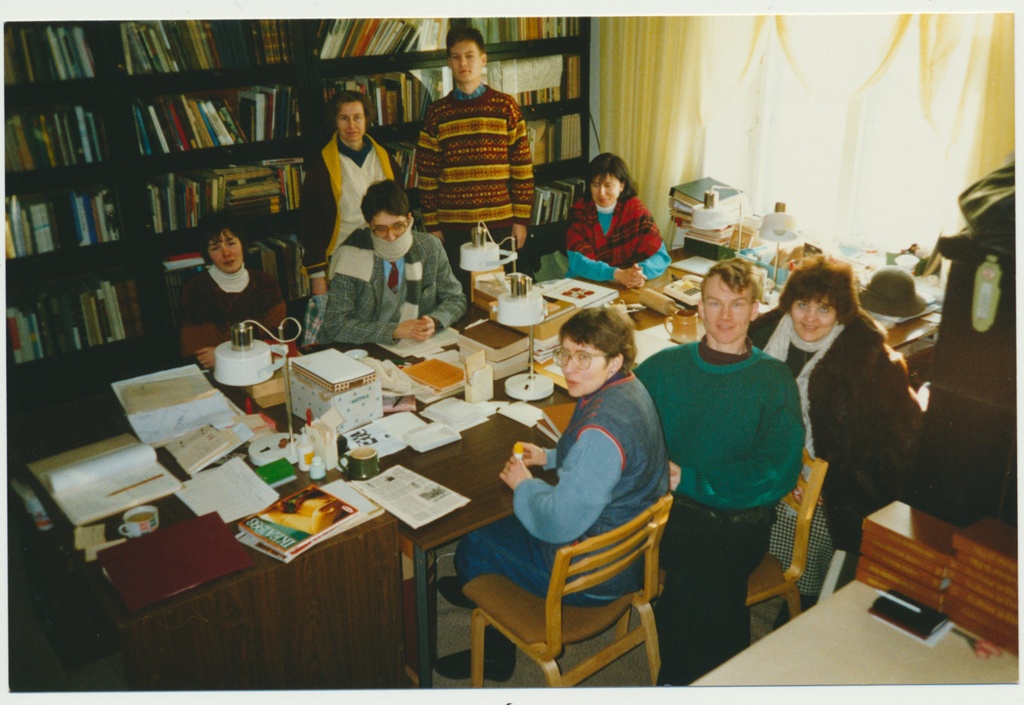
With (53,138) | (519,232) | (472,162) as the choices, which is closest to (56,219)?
(53,138)

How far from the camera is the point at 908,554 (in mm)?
2006

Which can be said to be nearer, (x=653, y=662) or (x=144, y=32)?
(x=653, y=662)

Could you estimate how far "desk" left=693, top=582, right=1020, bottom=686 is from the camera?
1.83 meters

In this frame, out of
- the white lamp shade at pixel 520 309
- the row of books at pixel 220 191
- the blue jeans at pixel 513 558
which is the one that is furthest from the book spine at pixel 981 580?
the row of books at pixel 220 191

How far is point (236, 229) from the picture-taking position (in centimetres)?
322

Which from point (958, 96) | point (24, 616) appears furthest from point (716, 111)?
point (24, 616)

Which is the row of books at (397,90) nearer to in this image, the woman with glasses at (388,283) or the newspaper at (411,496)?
the woman with glasses at (388,283)

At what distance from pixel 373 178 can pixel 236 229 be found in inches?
37.8

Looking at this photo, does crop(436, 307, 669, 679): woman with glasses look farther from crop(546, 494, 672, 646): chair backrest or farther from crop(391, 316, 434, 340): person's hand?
crop(391, 316, 434, 340): person's hand

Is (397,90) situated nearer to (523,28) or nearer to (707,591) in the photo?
(523,28)

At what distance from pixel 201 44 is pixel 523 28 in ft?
5.85

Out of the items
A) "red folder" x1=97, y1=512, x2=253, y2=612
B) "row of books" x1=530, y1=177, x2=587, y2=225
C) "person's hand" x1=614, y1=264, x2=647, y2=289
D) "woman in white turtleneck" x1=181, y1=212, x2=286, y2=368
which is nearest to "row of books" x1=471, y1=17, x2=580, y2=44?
"row of books" x1=530, y1=177, x2=587, y2=225

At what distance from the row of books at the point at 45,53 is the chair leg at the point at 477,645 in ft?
9.32

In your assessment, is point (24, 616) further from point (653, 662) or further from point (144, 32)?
point (144, 32)
